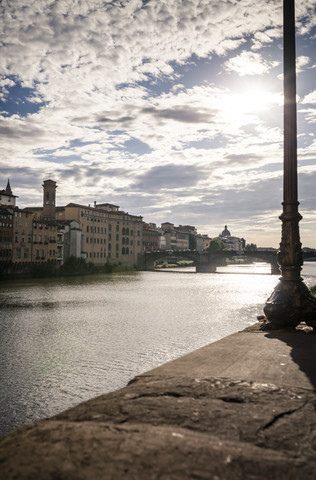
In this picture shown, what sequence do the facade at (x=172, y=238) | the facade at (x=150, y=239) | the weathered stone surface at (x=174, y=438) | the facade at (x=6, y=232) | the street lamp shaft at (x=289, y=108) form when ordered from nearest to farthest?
the weathered stone surface at (x=174, y=438), the street lamp shaft at (x=289, y=108), the facade at (x=6, y=232), the facade at (x=150, y=239), the facade at (x=172, y=238)

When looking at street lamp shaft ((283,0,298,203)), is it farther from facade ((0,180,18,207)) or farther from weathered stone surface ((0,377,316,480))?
facade ((0,180,18,207))

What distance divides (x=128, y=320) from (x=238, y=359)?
669 inches

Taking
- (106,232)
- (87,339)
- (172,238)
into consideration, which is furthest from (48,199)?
(87,339)

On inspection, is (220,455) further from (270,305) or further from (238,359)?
(270,305)

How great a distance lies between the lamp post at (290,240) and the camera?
715 centimetres

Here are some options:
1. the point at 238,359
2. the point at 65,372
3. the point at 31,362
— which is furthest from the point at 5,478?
the point at 31,362

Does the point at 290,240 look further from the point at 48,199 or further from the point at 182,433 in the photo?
the point at 48,199

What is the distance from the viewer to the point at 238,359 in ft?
15.6

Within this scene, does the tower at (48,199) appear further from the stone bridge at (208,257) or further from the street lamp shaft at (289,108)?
the street lamp shaft at (289,108)

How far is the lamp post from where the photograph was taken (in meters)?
7.15

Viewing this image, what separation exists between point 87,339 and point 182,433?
14.3 meters

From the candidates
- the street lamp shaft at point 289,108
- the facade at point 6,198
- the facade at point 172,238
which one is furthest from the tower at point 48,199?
the street lamp shaft at point 289,108

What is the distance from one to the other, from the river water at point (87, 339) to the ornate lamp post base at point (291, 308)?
14.2 feet

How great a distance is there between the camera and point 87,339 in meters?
16.3
